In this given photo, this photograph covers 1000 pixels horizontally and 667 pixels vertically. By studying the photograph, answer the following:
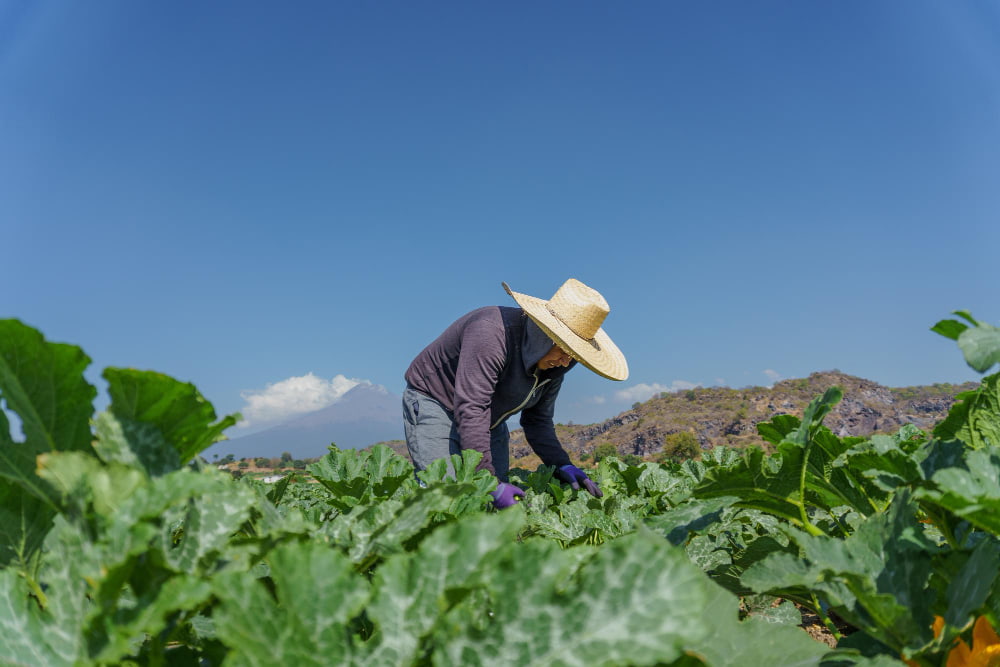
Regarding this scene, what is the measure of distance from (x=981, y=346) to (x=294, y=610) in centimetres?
99

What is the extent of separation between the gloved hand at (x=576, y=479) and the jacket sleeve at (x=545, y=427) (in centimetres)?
54

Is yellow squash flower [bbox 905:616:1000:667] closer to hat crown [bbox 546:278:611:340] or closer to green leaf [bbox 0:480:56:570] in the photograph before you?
green leaf [bbox 0:480:56:570]

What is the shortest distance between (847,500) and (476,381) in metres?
2.77

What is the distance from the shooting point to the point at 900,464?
108 centimetres

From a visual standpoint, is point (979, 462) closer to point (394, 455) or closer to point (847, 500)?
point (847, 500)

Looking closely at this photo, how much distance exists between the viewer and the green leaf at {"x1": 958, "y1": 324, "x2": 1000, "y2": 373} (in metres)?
0.89

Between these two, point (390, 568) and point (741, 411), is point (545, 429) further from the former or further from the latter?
point (741, 411)

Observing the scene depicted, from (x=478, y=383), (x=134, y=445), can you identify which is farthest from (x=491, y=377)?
(x=134, y=445)

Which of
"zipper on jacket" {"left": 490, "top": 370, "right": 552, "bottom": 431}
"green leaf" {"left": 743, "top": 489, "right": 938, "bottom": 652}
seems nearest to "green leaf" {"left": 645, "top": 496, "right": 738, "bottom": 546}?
"green leaf" {"left": 743, "top": 489, "right": 938, "bottom": 652}

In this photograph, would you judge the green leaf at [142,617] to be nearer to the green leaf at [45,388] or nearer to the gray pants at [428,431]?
the green leaf at [45,388]

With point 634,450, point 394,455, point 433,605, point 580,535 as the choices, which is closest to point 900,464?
point 433,605

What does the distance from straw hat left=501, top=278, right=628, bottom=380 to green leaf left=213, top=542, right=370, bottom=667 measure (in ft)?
11.3

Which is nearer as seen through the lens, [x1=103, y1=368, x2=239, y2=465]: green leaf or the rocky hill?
[x1=103, y1=368, x2=239, y2=465]: green leaf

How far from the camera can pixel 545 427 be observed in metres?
4.89
